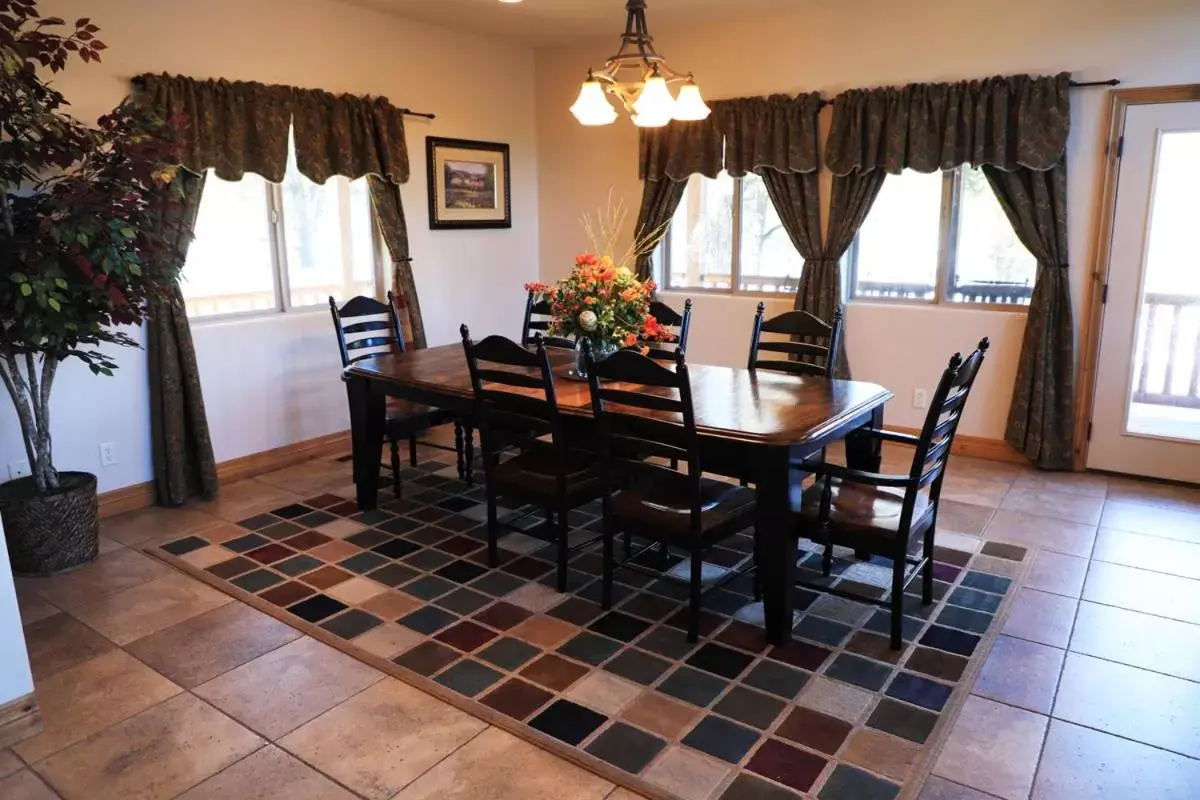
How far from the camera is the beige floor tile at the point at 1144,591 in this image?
3115 millimetres

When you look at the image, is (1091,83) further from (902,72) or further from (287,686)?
(287,686)

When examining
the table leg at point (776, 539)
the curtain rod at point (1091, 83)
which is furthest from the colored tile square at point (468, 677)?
the curtain rod at point (1091, 83)

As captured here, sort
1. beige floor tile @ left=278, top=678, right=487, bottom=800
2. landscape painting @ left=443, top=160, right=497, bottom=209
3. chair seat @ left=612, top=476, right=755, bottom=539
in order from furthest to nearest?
landscape painting @ left=443, top=160, right=497, bottom=209 → chair seat @ left=612, top=476, right=755, bottom=539 → beige floor tile @ left=278, top=678, right=487, bottom=800

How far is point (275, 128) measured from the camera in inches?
177

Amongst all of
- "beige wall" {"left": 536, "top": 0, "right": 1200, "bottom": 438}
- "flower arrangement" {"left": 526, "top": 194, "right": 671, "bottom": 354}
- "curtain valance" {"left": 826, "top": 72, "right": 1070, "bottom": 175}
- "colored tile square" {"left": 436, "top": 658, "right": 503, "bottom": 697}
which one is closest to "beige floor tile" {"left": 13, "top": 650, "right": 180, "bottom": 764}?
"colored tile square" {"left": 436, "top": 658, "right": 503, "bottom": 697}

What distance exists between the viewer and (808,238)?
5219 mm

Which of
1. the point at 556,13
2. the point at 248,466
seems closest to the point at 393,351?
the point at 248,466

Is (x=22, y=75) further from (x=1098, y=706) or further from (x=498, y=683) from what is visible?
(x=1098, y=706)

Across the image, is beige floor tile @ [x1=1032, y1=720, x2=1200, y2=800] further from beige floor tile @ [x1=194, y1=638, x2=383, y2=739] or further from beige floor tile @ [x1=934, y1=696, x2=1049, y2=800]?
beige floor tile @ [x1=194, y1=638, x2=383, y2=739]

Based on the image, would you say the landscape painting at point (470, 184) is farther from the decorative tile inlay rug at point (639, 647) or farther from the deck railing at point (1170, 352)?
the deck railing at point (1170, 352)

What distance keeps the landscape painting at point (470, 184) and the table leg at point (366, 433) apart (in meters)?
2.10

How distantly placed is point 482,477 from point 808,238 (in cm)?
251

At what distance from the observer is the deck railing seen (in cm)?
438

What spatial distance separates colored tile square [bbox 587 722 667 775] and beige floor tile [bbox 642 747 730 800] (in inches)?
1.2
